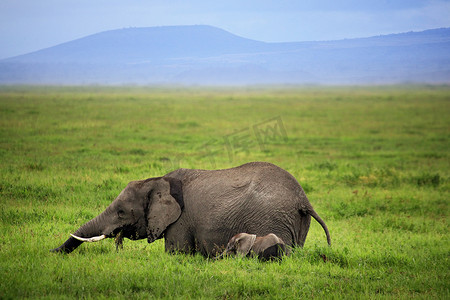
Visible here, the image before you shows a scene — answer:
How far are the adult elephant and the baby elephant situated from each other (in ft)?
0.94

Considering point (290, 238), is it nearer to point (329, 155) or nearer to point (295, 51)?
point (329, 155)

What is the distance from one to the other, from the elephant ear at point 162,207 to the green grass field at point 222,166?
1.29ft

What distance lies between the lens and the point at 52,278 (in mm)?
6613

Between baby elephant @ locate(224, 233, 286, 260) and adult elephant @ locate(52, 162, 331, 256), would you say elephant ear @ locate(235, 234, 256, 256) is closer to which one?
baby elephant @ locate(224, 233, 286, 260)

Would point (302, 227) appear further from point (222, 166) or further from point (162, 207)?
point (222, 166)

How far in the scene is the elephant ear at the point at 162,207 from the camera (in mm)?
8109

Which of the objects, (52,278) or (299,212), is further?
(299,212)

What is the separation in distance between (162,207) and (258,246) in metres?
1.72

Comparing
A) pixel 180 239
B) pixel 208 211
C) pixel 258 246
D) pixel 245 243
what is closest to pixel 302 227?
pixel 258 246

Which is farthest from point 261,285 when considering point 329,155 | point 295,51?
point 295,51

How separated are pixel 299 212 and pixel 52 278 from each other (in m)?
3.75

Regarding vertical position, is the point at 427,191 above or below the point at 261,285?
below

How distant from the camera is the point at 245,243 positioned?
24.6ft

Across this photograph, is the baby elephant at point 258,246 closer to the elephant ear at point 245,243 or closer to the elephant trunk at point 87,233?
the elephant ear at point 245,243
